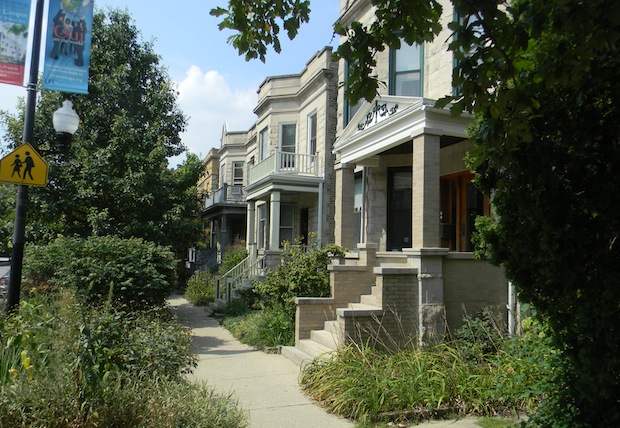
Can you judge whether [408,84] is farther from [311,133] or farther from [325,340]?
[311,133]

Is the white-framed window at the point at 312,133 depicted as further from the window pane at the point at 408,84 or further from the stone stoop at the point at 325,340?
the stone stoop at the point at 325,340

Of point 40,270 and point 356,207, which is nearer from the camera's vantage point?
point 40,270

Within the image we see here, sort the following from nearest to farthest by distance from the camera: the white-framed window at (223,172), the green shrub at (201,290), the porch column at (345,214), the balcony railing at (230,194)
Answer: the porch column at (345,214)
the green shrub at (201,290)
the balcony railing at (230,194)
the white-framed window at (223,172)

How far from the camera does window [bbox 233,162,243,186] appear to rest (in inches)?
1099

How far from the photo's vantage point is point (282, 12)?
462cm

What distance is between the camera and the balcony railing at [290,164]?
1697 cm

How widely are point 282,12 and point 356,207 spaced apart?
9.30 m

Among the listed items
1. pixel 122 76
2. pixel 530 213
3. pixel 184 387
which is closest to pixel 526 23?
pixel 530 213

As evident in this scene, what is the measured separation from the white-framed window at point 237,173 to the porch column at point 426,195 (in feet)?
64.6

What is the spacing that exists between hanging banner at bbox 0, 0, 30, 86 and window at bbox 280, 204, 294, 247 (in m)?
13.2

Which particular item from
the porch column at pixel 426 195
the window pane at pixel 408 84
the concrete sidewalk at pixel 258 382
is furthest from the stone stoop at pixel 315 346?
the window pane at pixel 408 84

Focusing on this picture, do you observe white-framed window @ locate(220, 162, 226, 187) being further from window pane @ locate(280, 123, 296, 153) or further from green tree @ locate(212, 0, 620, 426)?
green tree @ locate(212, 0, 620, 426)

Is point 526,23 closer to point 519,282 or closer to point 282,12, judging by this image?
point 519,282

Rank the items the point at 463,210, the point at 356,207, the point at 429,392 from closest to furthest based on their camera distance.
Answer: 1. the point at 429,392
2. the point at 463,210
3. the point at 356,207
